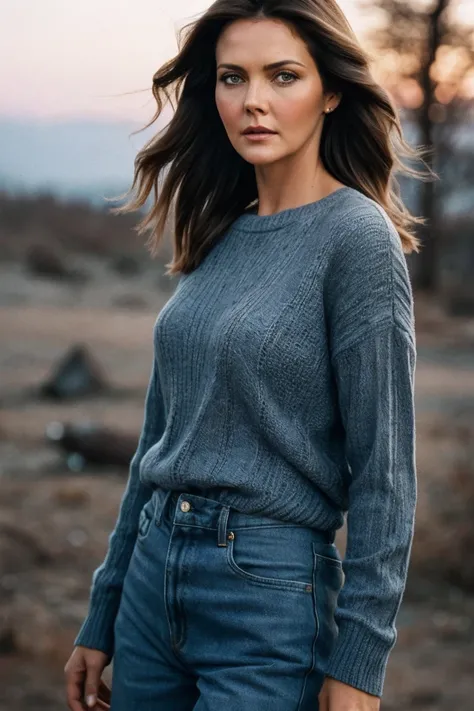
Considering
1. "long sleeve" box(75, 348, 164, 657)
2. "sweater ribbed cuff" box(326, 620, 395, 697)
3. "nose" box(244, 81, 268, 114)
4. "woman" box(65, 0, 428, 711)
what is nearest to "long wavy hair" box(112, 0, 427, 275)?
"woman" box(65, 0, 428, 711)

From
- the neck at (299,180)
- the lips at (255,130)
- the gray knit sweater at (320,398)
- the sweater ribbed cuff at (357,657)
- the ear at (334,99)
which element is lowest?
the sweater ribbed cuff at (357,657)

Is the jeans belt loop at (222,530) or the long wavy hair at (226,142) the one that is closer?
the jeans belt loop at (222,530)

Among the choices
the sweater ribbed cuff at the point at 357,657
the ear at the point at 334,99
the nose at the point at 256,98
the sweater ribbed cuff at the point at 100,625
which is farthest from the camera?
the sweater ribbed cuff at the point at 100,625

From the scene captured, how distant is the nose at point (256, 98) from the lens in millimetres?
1867

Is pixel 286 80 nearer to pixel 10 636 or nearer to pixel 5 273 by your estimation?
pixel 10 636

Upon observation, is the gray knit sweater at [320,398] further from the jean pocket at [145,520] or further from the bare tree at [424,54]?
the bare tree at [424,54]

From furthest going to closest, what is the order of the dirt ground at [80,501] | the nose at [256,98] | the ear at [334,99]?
1. the dirt ground at [80,501]
2. the ear at [334,99]
3. the nose at [256,98]

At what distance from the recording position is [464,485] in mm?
6539

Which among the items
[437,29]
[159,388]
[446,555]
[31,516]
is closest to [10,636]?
[31,516]

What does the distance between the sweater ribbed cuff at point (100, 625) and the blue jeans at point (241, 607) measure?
31cm

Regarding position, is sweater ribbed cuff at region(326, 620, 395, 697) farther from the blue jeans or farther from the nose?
the nose

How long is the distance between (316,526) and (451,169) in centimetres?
1207

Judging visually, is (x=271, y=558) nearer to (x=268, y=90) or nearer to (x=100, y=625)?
(x=100, y=625)

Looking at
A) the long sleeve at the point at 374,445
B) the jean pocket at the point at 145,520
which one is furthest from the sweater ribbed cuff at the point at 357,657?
the jean pocket at the point at 145,520
